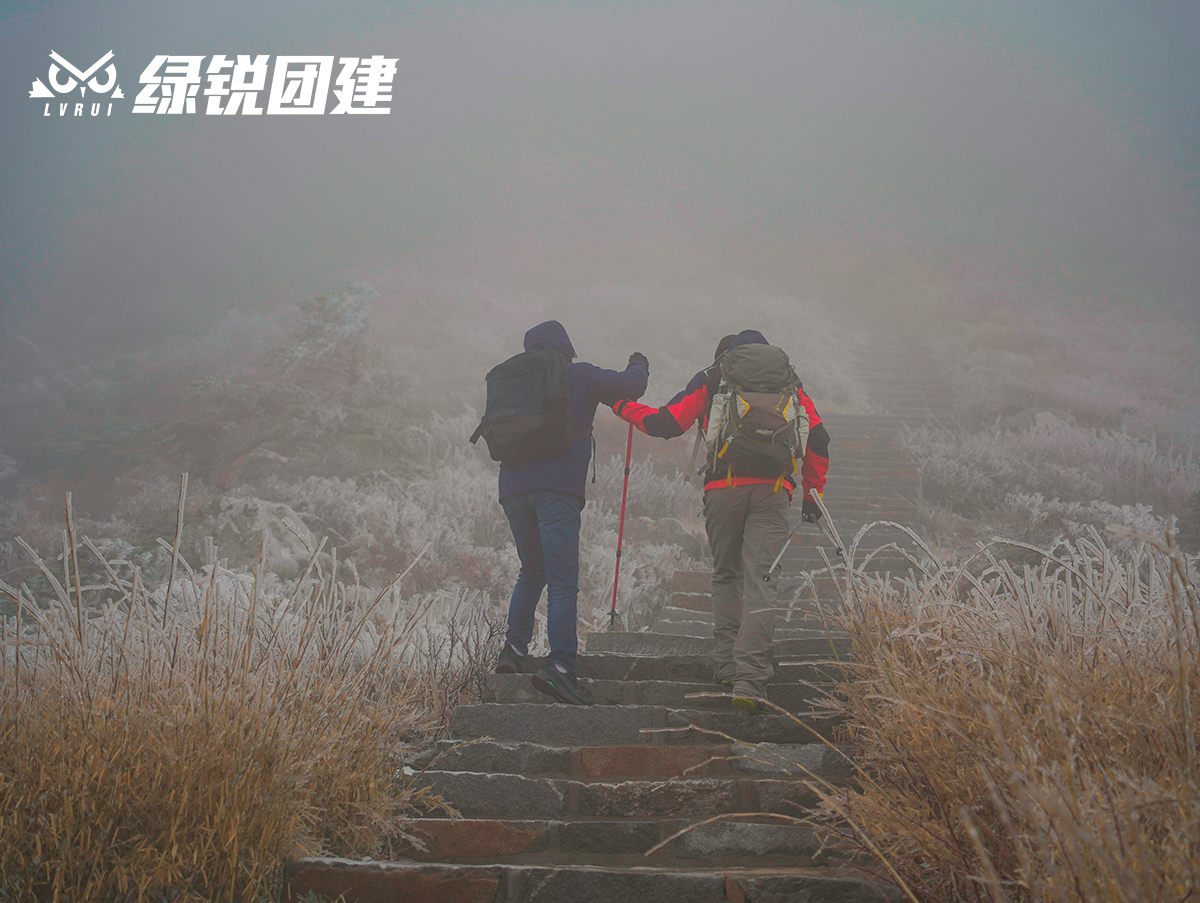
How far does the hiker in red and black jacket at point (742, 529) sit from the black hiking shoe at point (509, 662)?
995 mm

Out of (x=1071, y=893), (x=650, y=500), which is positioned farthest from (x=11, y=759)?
(x=650, y=500)

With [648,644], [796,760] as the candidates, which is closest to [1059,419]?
[648,644]

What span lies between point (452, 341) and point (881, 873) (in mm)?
13372

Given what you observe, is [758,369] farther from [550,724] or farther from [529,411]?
[550,724]

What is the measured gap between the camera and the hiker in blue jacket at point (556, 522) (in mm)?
3406

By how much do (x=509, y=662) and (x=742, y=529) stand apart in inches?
52.4

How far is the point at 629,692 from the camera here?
3.62 metres

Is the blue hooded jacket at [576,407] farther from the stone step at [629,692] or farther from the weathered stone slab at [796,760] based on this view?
the weathered stone slab at [796,760]

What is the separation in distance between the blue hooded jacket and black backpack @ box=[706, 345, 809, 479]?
1.50 feet

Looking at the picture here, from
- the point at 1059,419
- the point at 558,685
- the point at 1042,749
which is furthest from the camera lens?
the point at 1059,419

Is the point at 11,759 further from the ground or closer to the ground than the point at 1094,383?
closer to the ground

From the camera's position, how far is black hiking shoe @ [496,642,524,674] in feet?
12.0

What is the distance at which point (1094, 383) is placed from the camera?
Answer: 12.8 m

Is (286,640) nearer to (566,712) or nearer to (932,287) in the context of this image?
(566,712)
